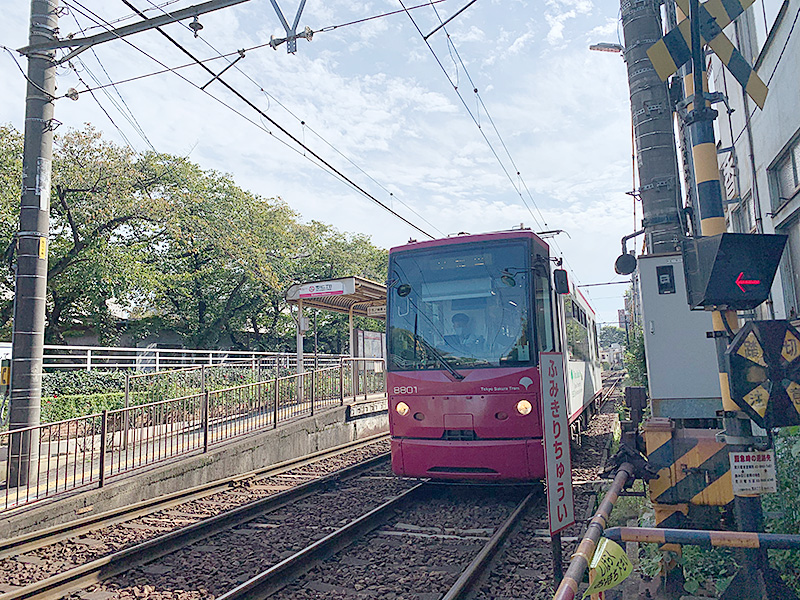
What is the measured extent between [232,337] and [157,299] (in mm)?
6239

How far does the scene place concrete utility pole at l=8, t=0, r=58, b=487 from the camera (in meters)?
8.16

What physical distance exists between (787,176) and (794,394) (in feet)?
20.4

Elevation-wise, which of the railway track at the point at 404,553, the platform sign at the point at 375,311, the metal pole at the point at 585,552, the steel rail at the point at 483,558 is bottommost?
the railway track at the point at 404,553

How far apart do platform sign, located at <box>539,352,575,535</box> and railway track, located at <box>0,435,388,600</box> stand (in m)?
4.07

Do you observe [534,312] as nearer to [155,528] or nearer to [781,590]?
[781,590]

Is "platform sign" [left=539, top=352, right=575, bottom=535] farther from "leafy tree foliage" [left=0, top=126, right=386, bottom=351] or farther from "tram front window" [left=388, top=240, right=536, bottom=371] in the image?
"leafy tree foliage" [left=0, top=126, right=386, bottom=351]

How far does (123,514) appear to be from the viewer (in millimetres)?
7465

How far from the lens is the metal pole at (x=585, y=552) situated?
7.09 feet

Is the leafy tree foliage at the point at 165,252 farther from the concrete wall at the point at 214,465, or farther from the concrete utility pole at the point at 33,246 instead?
the concrete wall at the point at 214,465

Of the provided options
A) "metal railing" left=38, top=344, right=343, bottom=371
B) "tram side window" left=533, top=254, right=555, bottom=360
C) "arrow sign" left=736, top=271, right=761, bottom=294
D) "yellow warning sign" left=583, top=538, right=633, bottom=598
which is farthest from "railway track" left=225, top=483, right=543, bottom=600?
"metal railing" left=38, top=344, right=343, bottom=371

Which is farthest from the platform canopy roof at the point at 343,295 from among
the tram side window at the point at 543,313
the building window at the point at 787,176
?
the building window at the point at 787,176

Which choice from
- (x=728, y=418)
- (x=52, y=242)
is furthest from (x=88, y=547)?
(x=52, y=242)

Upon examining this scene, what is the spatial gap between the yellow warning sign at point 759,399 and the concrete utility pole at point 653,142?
333 cm

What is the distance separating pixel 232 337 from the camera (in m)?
30.4
